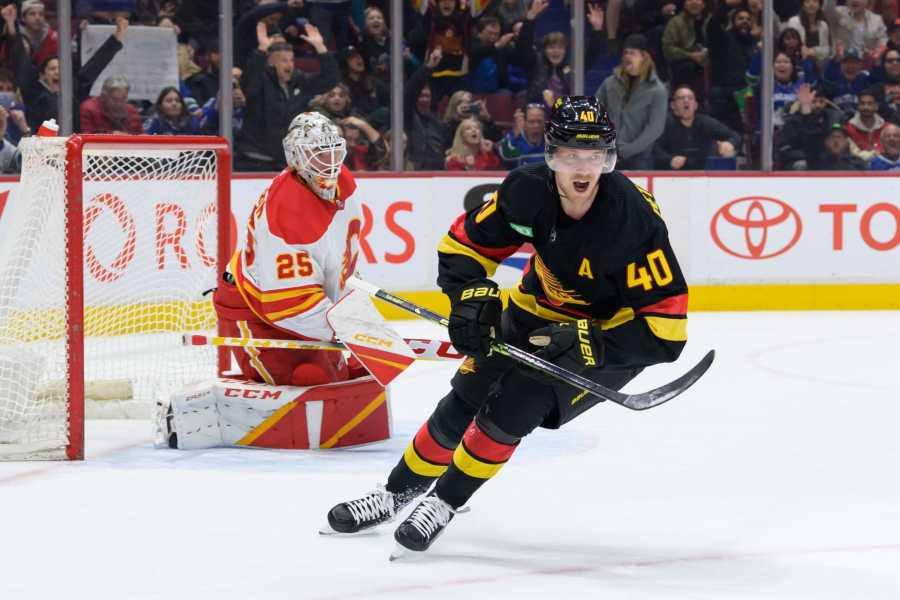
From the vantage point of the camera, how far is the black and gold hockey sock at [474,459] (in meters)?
3.00

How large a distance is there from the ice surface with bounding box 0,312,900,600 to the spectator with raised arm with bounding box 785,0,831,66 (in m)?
3.28

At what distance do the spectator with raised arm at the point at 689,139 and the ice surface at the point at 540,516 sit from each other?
9.20 ft

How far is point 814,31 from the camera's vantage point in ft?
26.3

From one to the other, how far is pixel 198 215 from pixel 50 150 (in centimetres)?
109

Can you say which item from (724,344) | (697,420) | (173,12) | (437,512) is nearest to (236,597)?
(437,512)

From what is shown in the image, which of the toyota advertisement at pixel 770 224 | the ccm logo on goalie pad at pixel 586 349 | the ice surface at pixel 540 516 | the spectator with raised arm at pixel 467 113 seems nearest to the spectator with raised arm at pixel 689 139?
the toyota advertisement at pixel 770 224

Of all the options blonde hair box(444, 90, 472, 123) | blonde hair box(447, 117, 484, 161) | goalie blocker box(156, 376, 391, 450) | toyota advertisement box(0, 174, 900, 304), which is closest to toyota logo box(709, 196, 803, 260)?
toyota advertisement box(0, 174, 900, 304)

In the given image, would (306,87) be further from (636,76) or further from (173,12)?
(636,76)

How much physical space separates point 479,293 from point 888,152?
547 centimetres

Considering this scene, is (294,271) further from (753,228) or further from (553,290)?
(753,228)

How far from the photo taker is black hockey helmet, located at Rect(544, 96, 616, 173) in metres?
2.96

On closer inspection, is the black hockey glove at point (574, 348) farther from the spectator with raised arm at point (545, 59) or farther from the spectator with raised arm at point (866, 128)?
the spectator with raised arm at point (866, 128)

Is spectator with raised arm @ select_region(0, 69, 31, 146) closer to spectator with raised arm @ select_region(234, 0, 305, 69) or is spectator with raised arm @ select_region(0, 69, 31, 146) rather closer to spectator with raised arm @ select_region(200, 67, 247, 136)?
spectator with raised arm @ select_region(200, 67, 247, 136)

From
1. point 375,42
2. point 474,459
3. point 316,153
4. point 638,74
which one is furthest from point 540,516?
point 638,74
